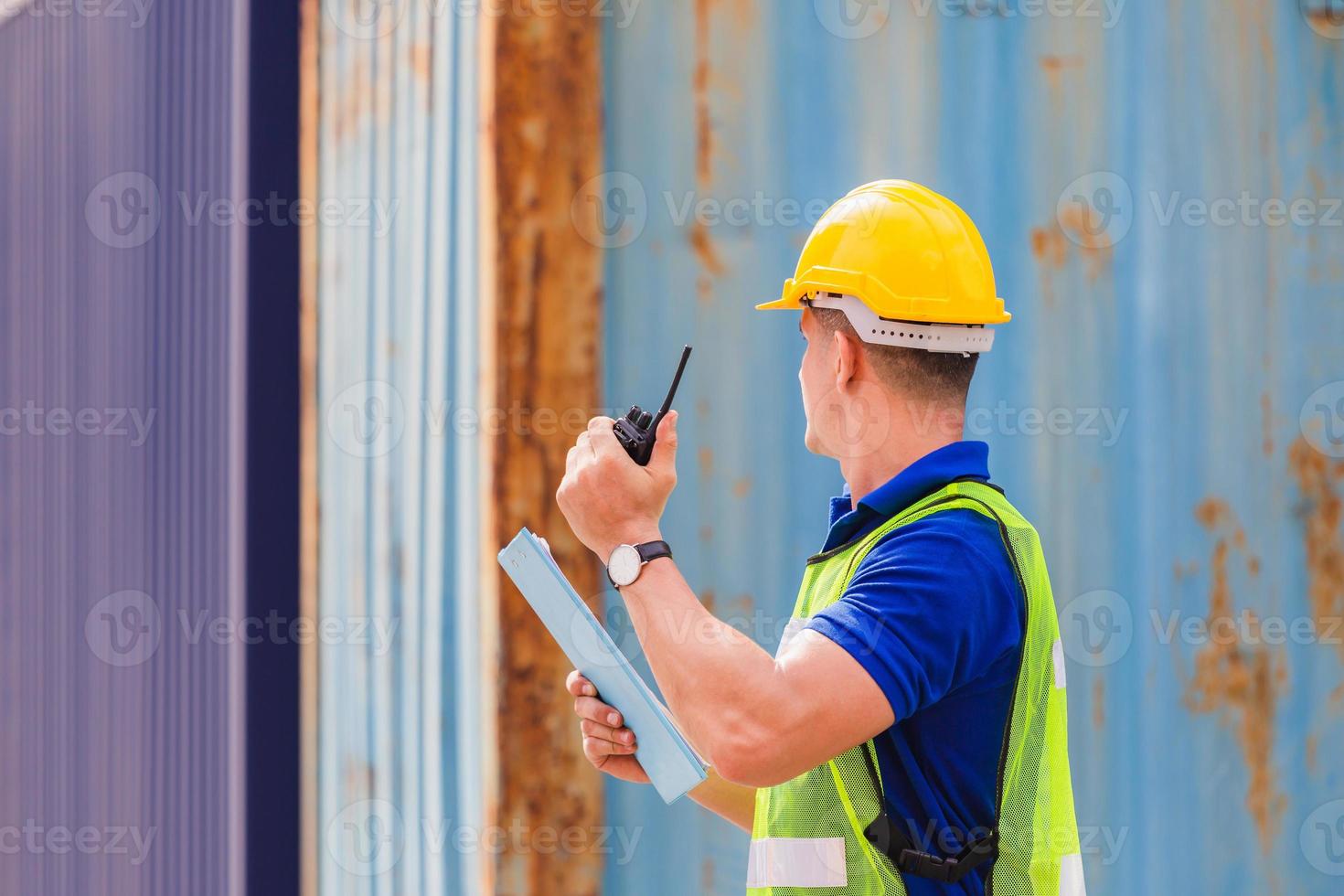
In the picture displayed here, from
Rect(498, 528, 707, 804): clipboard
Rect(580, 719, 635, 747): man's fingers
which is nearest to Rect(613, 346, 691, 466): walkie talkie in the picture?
Rect(498, 528, 707, 804): clipboard

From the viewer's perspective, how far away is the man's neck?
1.88 m

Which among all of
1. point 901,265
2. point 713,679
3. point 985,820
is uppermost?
point 901,265

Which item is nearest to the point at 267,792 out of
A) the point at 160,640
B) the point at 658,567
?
the point at 160,640

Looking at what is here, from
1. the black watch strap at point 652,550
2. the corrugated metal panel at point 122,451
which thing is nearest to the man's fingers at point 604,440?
the black watch strap at point 652,550

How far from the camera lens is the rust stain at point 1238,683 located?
2.98 metres

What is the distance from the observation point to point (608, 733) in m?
1.97

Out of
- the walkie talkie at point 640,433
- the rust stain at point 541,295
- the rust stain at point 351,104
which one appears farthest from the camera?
the rust stain at point 351,104

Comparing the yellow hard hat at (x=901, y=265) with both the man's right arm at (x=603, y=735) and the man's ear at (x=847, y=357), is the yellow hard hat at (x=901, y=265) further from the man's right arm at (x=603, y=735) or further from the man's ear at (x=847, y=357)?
the man's right arm at (x=603, y=735)

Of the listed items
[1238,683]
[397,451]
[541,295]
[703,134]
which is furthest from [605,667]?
[1238,683]

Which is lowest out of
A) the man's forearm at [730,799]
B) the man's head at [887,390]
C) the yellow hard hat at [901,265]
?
the man's forearm at [730,799]

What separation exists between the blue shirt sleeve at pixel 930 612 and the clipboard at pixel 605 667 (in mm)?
355

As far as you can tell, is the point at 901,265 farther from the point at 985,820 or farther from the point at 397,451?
the point at 397,451

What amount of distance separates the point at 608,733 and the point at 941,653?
25.2 inches

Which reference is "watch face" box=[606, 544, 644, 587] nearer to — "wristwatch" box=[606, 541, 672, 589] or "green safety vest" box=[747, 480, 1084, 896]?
"wristwatch" box=[606, 541, 672, 589]
